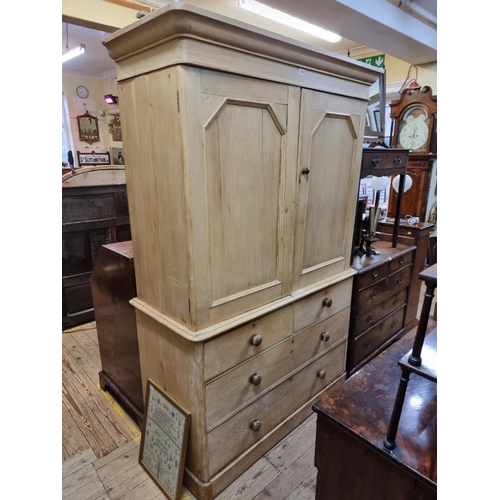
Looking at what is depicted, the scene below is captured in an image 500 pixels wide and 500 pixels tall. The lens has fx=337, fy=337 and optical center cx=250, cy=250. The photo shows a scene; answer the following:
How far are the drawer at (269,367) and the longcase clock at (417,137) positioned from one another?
1.70 metres

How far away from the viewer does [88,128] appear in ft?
24.4

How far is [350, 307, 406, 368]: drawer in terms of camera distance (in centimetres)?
219

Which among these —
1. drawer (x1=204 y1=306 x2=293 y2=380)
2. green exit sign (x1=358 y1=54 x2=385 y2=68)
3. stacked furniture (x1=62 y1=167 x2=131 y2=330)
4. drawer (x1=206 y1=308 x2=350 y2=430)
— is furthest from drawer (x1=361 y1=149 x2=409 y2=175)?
green exit sign (x1=358 y1=54 x2=385 y2=68)

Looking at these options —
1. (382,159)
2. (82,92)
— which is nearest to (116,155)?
(82,92)

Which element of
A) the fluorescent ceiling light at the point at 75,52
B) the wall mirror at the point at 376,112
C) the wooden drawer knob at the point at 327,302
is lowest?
the wooden drawer knob at the point at 327,302

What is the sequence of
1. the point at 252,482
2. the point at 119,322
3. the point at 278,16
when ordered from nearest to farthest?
the point at 252,482, the point at 119,322, the point at 278,16

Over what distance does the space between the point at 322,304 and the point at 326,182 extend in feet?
2.11

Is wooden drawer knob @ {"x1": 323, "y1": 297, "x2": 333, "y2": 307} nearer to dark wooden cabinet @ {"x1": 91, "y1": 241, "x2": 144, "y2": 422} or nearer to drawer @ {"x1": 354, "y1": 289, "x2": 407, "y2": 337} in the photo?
drawer @ {"x1": 354, "y1": 289, "x2": 407, "y2": 337}

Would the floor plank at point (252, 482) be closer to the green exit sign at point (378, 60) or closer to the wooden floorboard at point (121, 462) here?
the wooden floorboard at point (121, 462)

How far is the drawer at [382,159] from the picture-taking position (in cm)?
199

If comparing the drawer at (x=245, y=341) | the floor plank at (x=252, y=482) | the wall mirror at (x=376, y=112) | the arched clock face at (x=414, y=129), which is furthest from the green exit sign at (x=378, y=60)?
the floor plank at (x=252, y=482)

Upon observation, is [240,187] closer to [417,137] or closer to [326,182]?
[326,182]

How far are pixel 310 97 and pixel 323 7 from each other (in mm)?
1572

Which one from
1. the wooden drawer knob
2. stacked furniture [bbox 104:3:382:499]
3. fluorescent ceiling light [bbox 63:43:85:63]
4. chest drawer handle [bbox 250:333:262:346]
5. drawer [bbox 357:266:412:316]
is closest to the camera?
stacked furniture [bbox 104:3:382:499]
